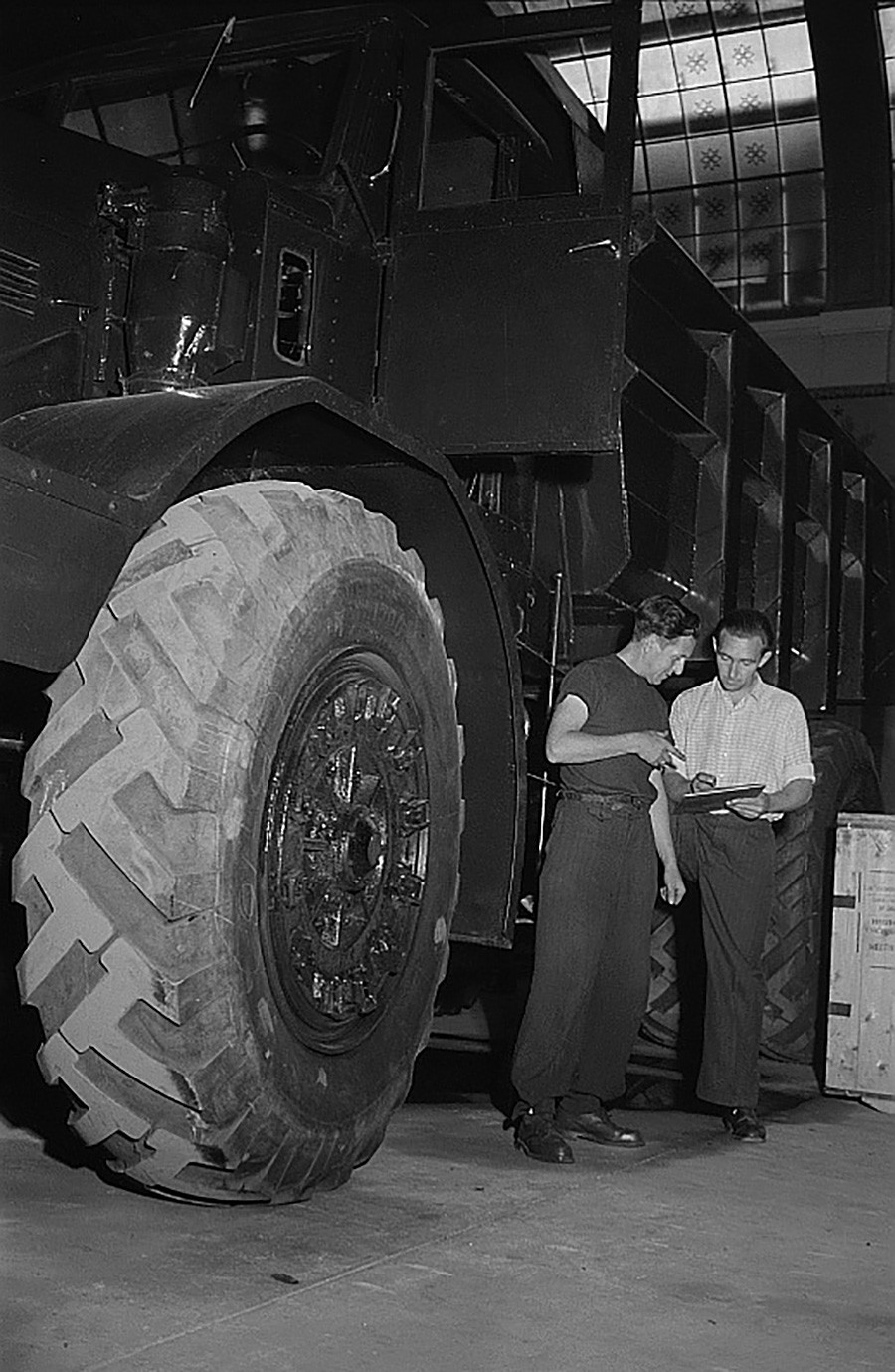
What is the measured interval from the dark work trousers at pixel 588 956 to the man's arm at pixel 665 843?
159mm

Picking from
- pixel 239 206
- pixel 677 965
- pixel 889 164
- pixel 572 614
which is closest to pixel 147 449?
pixel 239 206

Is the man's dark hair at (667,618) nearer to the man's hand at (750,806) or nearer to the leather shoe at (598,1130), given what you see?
the man's hand at (750,806)

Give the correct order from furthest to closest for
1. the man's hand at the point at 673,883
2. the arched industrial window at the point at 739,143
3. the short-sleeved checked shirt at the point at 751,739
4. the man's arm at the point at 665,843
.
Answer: the arched industrial window at the point at 739,143 < the short-sleeved checked shirt at the point at 751,739 < the man's hand at the point at 673,883 < the man's arm at the point at 665,843

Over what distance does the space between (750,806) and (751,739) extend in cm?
33

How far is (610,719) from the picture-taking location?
192 inches

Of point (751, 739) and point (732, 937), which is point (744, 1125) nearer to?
point (732, 937)

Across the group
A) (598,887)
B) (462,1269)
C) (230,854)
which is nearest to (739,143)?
(598,887)

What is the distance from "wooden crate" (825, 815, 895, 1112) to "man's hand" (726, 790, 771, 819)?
91 centimetres

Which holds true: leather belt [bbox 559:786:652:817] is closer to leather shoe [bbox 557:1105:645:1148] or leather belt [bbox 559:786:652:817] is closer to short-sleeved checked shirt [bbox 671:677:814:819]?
short-sleeved checked shirt [bbox 671:677:814:819]

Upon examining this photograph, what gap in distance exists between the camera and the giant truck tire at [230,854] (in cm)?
297

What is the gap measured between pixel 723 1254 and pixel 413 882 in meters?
1.00

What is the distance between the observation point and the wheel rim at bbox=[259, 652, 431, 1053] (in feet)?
10.8

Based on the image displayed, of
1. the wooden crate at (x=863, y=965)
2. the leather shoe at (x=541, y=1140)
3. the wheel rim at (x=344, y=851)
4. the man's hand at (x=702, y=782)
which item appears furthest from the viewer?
the wooden crate at (x=863, y=965)

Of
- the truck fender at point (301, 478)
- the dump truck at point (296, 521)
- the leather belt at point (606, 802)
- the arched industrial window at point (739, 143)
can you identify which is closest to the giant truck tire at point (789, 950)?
the dump truck at point (296, 521)
